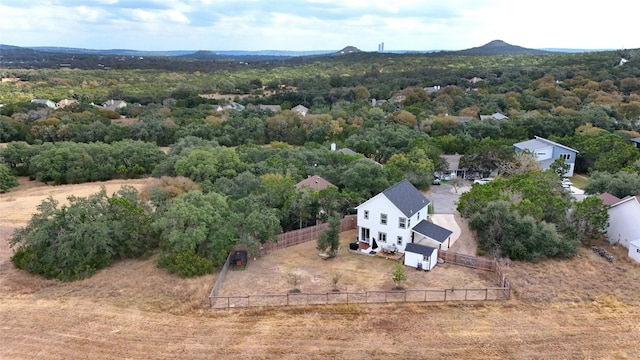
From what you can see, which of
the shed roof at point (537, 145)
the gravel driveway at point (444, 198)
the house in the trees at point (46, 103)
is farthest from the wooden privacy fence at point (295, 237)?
the house in the trees at point (46, 103)

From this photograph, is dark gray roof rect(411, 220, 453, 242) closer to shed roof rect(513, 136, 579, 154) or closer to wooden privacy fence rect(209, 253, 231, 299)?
wooden privacy fence rect(209, 253, 231, 299)

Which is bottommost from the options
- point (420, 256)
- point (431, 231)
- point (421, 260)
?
point (421, 260)

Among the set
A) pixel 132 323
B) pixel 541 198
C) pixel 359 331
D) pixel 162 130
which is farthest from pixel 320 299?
pixel 162 130

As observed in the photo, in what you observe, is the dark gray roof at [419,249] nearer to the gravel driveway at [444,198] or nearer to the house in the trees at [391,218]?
the house in the trees at [391,218]

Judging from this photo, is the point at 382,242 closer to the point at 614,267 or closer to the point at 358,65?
the point at 614,267

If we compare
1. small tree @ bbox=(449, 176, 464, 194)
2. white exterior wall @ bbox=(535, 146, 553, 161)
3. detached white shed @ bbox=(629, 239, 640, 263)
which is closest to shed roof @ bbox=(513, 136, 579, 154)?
white exterior wall @ bbox=(535, 146, 553, 161)

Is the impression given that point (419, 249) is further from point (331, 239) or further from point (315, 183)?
point (315, 183)

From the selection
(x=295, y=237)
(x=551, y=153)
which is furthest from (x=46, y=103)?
(x=551, y=153)
